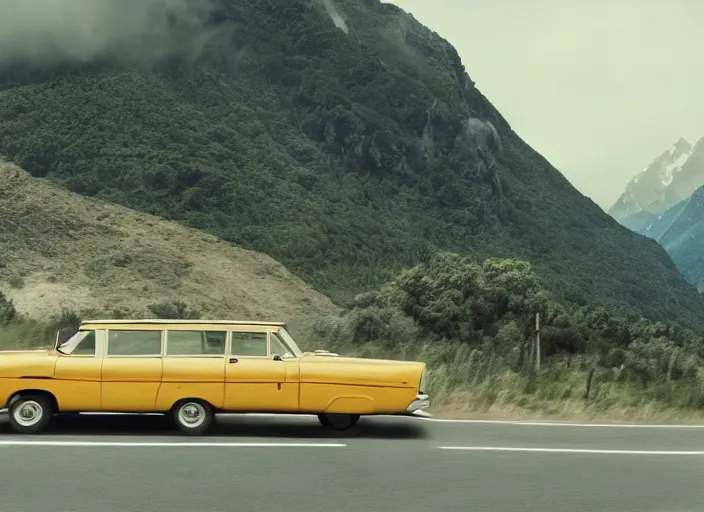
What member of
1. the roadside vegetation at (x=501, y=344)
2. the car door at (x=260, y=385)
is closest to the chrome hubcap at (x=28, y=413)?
the car door at (x=260, y=385)

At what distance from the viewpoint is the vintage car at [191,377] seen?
9.46 metres

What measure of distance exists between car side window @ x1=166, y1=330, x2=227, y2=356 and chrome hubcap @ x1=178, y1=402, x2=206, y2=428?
0.55 metres

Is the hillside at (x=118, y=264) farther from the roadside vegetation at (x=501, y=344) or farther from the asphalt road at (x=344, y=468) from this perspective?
the asphalt road at (x=344, y=468)

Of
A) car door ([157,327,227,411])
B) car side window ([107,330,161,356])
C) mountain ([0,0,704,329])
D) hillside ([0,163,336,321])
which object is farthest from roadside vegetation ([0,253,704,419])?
mountain ([0,0,704,329])

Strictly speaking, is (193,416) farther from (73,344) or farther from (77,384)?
(73,344)

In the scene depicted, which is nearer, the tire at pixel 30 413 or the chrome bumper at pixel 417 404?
the tire at pixel 30 413

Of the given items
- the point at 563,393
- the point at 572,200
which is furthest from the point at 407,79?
the point at 563,393

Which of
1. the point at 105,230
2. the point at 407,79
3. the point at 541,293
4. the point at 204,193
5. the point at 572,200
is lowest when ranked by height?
the point at 541,293

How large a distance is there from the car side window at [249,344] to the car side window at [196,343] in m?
0.12

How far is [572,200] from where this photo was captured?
168875 mm

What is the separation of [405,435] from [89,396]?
3.35 meters

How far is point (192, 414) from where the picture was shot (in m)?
9.59

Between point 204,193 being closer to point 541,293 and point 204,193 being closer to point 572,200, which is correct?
point 541,293

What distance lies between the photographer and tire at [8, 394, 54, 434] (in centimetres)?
938
